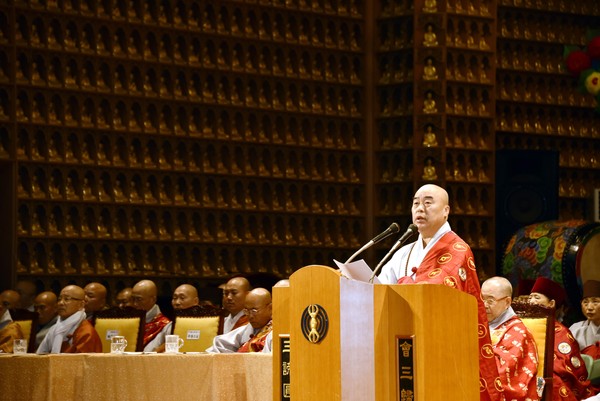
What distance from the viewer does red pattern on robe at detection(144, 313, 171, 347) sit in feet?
24.8

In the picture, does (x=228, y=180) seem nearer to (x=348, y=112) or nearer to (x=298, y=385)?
(x=348, y=112)

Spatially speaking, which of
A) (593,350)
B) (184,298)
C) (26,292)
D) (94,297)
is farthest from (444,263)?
(26,292)

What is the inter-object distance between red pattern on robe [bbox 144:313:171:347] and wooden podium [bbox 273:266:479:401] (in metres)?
3.47

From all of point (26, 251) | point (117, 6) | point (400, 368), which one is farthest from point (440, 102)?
point (400, 368)

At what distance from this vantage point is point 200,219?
9.20 meters

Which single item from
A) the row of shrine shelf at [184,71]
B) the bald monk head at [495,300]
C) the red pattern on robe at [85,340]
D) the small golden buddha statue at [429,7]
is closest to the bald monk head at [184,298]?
the red pattern on robe at [85,340]

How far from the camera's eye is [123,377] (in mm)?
5406

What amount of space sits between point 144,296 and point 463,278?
361 cm

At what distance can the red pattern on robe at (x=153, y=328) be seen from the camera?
7547 mm

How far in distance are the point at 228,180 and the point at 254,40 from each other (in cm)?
108

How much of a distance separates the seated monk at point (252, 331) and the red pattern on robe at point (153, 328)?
847mm

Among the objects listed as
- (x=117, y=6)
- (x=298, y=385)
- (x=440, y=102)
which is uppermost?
(x=117, y=6)

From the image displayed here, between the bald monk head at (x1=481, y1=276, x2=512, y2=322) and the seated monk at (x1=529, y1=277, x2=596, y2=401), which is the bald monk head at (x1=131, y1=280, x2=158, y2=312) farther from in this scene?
the bald monk head at (x1=481, y1=276, x2=512, y2=322)

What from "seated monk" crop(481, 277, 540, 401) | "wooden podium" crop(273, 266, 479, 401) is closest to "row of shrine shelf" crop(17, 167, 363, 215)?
"seated monk" crop(481, 277, 540, 401)
